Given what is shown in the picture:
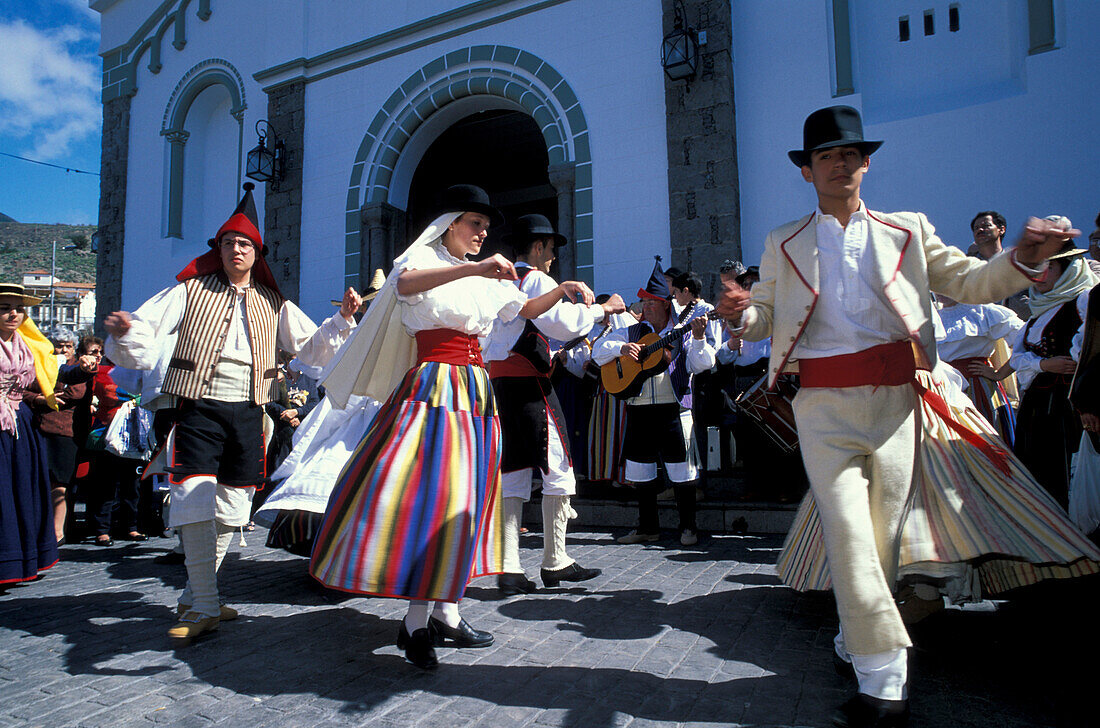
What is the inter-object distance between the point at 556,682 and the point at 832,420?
1326 mm

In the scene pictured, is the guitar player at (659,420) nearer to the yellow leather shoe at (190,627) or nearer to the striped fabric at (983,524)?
the striped fabric at (983,524)

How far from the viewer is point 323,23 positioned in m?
10.8

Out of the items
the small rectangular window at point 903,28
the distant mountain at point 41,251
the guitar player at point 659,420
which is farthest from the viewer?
the distant mountain at point 41,251

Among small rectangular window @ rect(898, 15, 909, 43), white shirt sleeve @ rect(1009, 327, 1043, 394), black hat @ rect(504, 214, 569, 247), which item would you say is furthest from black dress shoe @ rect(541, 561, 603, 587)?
small rectangular window @ rect(898, 15, 909, 43)

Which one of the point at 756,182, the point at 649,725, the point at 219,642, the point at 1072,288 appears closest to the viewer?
the point at 649,725

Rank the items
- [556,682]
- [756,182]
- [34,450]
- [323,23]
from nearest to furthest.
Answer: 1. [556,682]
2. [34,450]
3. [756,182]
4. [323,23]

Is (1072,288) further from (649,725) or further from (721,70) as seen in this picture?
(721,70)

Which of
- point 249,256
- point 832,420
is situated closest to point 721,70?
point 249,256

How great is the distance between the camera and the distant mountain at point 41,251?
96.6 metres

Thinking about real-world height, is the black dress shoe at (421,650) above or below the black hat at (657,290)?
below

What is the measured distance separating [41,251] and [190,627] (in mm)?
126022

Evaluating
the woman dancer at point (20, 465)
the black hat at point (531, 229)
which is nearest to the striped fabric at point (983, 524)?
the black hat at point (531, 229)

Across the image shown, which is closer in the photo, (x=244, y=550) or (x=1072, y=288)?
(x=1072, y=288)

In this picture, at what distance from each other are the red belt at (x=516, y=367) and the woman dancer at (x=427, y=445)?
87 cm
